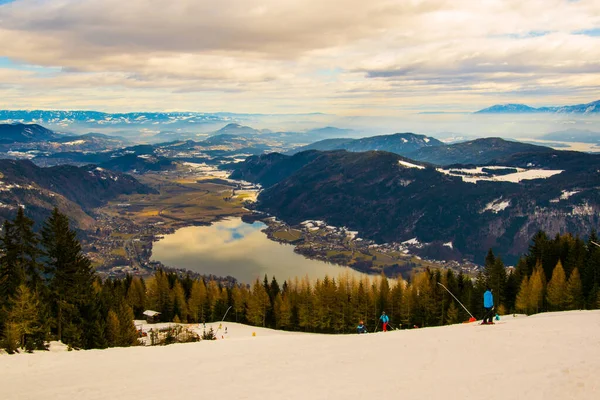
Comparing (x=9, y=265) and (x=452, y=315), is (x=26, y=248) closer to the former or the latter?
(x=9, y=265)

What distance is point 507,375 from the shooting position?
21.9m

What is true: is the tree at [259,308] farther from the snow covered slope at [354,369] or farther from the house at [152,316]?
the snow covered slope at [354,369]

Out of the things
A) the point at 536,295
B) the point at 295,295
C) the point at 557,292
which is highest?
the point at 557,292

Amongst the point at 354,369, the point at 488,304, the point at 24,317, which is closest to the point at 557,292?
the point at 488,304

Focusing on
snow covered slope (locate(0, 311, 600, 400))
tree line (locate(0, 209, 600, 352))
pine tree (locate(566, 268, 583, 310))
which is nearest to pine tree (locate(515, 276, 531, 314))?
tree line (locate(0, 209, 600, 352))

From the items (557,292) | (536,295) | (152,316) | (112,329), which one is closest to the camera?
(112,329)

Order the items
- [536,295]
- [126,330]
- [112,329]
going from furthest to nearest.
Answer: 1. [536,295]
2. [126,330]
3. [112,329]

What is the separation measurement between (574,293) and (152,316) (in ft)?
234

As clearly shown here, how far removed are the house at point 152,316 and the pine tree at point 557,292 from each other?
221 feet

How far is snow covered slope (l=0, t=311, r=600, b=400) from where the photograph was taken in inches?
829

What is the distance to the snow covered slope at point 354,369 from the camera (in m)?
21.1

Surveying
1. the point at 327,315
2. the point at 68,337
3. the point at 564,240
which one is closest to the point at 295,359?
the point at 68,337

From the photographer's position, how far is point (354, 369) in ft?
83.3

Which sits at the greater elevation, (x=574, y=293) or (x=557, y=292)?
(x=557, y=292)
